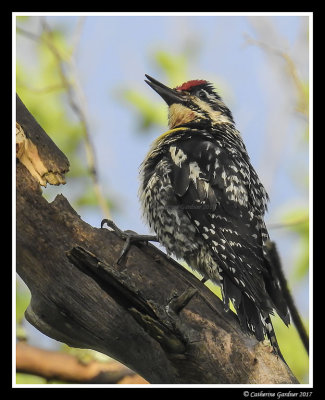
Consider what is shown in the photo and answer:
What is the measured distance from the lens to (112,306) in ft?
10.5

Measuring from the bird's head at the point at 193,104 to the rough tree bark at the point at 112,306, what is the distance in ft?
5.91

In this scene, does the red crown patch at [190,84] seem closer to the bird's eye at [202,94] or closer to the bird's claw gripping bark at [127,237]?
the bird's eye at [202,94]

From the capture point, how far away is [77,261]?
2.73 metres

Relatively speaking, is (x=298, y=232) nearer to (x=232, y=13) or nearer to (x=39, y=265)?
(x=232, y=13)

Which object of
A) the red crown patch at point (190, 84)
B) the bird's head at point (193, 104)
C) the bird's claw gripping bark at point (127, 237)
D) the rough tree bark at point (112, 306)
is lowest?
the rough tree bark at point (112, 306)

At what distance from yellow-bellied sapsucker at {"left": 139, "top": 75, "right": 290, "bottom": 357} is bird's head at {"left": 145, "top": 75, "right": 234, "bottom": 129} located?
489 mm

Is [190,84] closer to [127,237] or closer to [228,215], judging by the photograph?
[228,215]

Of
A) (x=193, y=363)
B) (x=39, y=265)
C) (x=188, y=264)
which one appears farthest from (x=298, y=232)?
(x=39, y=265)

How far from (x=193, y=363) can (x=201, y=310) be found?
430 mm

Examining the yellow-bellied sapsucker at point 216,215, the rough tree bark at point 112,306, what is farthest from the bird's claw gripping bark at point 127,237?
the yellow-bellied sapsucker at point 216,215

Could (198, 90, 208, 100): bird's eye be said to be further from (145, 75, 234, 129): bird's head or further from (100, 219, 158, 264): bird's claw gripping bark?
(100, 219, 158, 264): bird's claw gripping bark

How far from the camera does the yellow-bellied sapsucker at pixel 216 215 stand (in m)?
3.64

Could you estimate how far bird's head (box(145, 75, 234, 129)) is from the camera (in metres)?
5.07

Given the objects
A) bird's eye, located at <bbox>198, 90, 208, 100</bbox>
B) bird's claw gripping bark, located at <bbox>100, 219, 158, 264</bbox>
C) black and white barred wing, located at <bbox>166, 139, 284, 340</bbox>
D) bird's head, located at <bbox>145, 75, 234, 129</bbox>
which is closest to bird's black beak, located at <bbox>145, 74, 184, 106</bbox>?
bird's head, located at <bbox>145, 75, 234, 129</bbox>
